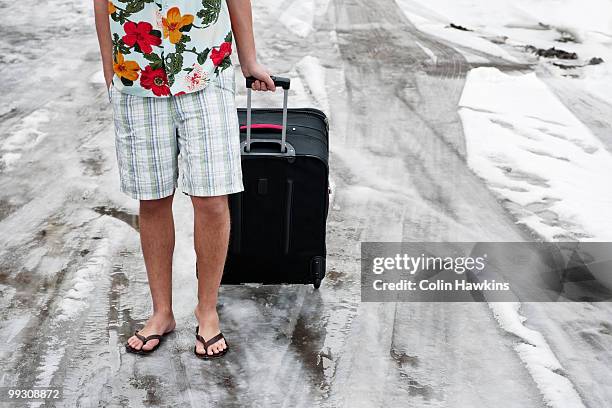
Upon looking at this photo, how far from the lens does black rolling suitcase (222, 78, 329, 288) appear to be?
331 cm

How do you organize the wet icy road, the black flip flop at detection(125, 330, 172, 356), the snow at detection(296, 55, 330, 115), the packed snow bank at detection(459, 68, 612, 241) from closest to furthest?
the wet icy road
the black flip flop at detection(125, 330, 172, 356)
the packed snow bank at detection(459, 68, 612, 241)
the snow at detection(296, 55, 330, 115)

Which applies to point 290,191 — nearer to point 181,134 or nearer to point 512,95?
point 181,134

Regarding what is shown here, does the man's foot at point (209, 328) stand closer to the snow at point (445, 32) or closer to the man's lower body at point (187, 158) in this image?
the man's lower body at point (187, 158)

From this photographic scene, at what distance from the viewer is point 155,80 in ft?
9.29

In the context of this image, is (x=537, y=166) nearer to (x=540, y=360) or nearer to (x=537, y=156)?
(x=537, y=156)

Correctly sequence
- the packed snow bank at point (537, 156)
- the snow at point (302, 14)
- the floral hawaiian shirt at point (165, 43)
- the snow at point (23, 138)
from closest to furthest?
the floral hawaiian shirt at point (165, 43)
the packed snow bank at point (537, 156)
the snow at point (23, 138)
the snow at point (302, 14)

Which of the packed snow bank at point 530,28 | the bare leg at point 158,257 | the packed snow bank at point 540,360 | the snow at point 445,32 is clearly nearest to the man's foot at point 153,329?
the bare leg at point 158,257

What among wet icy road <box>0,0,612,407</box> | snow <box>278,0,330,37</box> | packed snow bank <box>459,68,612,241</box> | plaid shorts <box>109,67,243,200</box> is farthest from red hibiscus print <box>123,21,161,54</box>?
snow <box>278,0,330,37</box>

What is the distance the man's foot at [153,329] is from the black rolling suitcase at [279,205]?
1.18 ft

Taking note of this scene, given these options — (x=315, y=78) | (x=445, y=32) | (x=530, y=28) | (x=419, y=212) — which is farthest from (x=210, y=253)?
(x=530, y=28)

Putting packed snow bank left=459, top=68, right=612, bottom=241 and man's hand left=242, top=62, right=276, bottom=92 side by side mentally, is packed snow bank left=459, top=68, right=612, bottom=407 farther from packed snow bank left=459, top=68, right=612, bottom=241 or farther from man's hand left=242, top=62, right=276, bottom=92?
man's hand left=242, top=62, right=276, bottom=92

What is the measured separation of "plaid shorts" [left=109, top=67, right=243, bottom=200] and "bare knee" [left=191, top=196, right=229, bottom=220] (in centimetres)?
4

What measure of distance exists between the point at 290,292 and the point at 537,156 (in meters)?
1.99

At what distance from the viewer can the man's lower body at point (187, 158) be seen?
9.45ft
